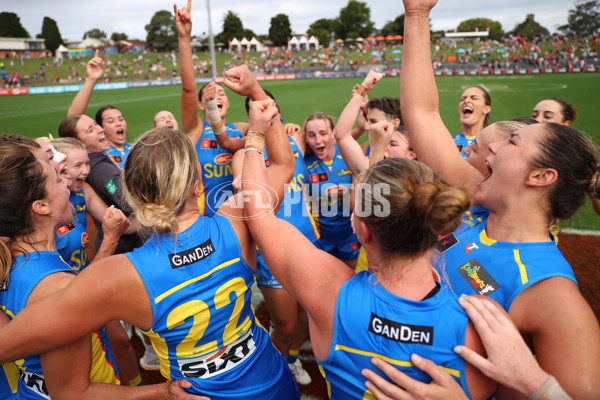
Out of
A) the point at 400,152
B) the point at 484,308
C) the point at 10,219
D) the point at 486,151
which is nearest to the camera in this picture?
the point at 484,308

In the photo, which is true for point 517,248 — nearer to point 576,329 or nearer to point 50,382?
point 576,329

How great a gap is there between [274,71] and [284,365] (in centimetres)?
5277

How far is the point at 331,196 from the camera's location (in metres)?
4.54

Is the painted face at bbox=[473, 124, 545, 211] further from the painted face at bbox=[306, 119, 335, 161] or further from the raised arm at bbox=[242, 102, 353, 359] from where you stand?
the painted face at bbox=[306, 119, 335, 161]

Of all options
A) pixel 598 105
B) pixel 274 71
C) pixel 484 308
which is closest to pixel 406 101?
pixel 484 308

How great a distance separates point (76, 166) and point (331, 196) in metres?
2.69

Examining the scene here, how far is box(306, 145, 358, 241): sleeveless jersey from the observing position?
4.45 metres

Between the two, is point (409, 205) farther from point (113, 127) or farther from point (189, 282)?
point (113, 127)

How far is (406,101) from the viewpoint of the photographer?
215cm

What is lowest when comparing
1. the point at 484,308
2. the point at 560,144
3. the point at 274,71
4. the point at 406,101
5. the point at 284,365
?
the point at 284,365

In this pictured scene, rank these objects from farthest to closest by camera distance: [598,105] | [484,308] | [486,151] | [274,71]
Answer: [274,71], [598,105], [486,151], [484,308]

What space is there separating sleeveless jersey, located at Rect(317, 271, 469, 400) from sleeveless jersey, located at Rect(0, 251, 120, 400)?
1.42 meters

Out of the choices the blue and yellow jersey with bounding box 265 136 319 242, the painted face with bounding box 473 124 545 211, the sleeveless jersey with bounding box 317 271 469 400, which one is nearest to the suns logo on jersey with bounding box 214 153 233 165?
the blue and yellow jersey with bounding box 265 136 319 242

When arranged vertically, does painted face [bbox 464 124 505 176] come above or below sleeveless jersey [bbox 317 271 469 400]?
above
